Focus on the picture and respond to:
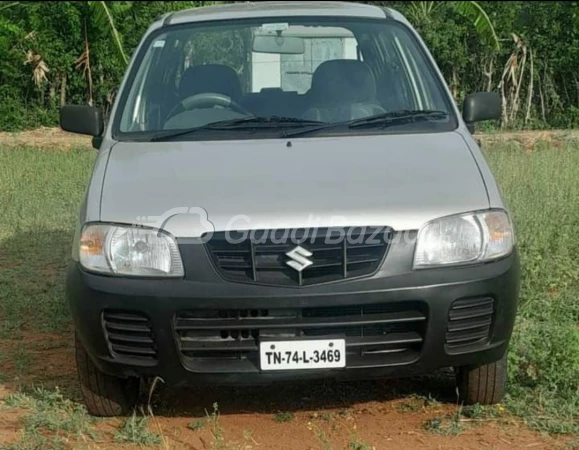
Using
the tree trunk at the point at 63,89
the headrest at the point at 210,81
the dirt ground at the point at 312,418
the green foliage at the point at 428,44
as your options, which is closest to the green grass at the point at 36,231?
the dirt ground at the point at 312,418

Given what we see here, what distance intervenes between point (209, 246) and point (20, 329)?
Answer: 269 cm

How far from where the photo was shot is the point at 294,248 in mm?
3617

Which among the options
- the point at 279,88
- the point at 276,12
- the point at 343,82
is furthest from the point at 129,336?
the point at 276,12

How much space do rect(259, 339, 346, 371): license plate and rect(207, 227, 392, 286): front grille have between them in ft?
0.84

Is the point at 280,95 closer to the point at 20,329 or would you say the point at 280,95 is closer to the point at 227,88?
the point at 227,88

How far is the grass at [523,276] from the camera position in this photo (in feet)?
13.9

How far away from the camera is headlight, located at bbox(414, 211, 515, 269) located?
145 inches

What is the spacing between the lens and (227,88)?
506 cm

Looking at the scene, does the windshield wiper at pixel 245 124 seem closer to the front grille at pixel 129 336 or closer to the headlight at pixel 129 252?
the headlight at pixel 129 252

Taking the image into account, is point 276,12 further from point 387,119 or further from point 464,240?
point 464,240

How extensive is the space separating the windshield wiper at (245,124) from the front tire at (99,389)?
43.8 inches

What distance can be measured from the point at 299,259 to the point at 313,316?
0.79 ft

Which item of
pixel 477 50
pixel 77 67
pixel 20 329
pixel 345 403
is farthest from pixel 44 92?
pixel 345 403

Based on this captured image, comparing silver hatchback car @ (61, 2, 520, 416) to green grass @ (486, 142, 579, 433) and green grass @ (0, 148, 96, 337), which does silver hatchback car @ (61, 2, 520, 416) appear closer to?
green grass @ (486, 142, 579, 433)
